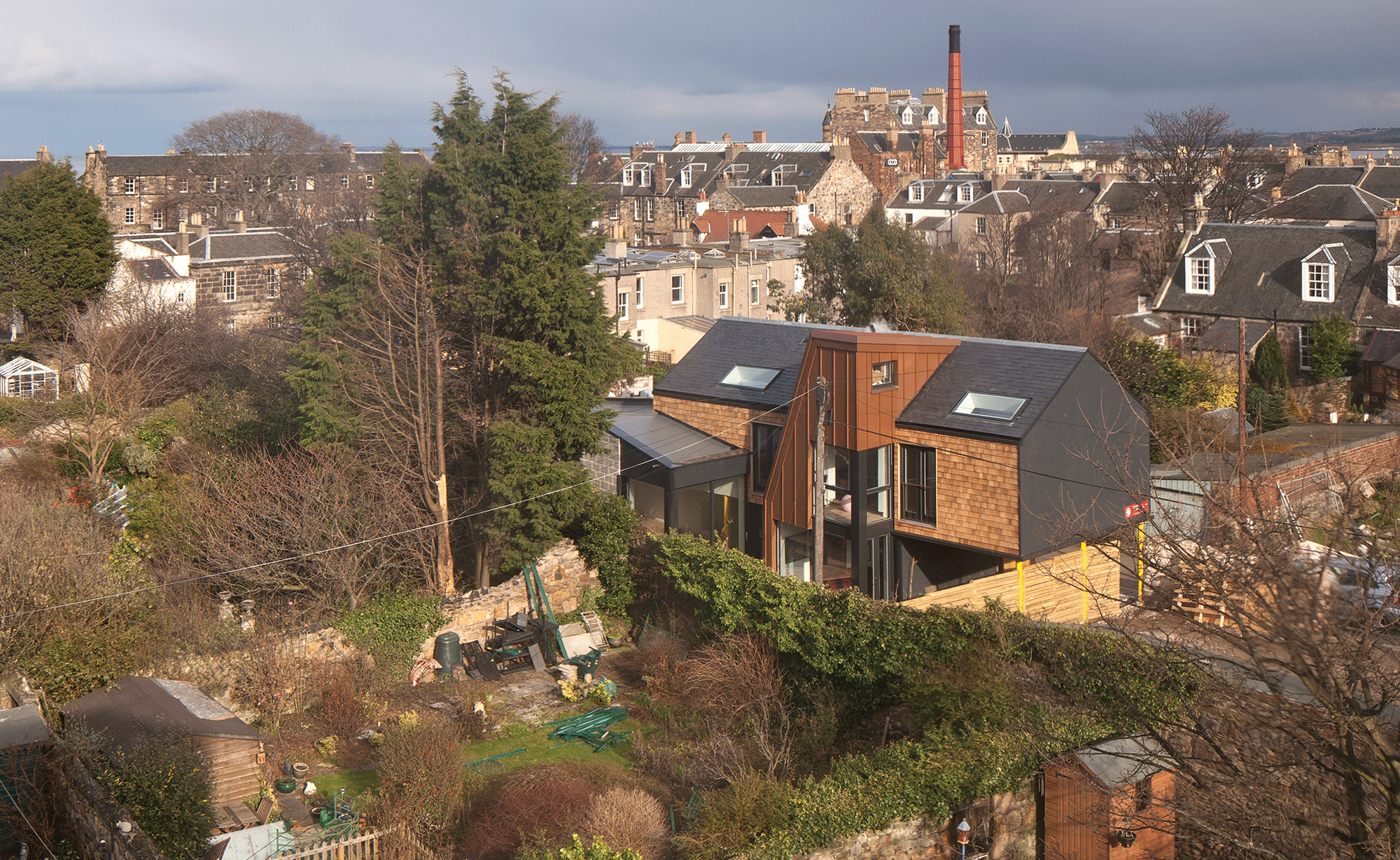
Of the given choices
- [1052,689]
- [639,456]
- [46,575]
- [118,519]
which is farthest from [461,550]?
[1052,689]

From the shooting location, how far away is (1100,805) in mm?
12398

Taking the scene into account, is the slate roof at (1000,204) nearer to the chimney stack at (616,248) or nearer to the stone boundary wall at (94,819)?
the chimney stack at (616,248)

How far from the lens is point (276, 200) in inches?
3022

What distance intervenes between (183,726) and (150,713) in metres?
0.74

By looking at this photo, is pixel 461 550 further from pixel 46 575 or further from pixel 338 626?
pixel 46 575

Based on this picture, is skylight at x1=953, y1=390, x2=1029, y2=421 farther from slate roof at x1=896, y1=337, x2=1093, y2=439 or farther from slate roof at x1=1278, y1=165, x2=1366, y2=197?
slate roof at x1=1278, y1=165, x2=1366, y2=197

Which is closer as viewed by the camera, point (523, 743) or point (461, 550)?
point (523, 743)

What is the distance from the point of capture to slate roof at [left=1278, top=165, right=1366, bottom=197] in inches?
2493

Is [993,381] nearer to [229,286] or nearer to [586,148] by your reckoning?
[229,286]

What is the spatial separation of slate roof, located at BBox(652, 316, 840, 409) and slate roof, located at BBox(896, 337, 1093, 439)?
9.14 feet

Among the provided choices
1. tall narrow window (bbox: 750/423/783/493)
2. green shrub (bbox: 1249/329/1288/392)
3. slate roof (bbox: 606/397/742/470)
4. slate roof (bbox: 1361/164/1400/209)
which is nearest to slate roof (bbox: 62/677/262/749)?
slate roof (bbox: 606/397/742/470)

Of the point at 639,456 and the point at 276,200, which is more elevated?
the point at 276,200

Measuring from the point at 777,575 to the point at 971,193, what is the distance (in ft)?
200

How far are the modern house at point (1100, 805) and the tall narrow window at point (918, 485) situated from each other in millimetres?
8156
